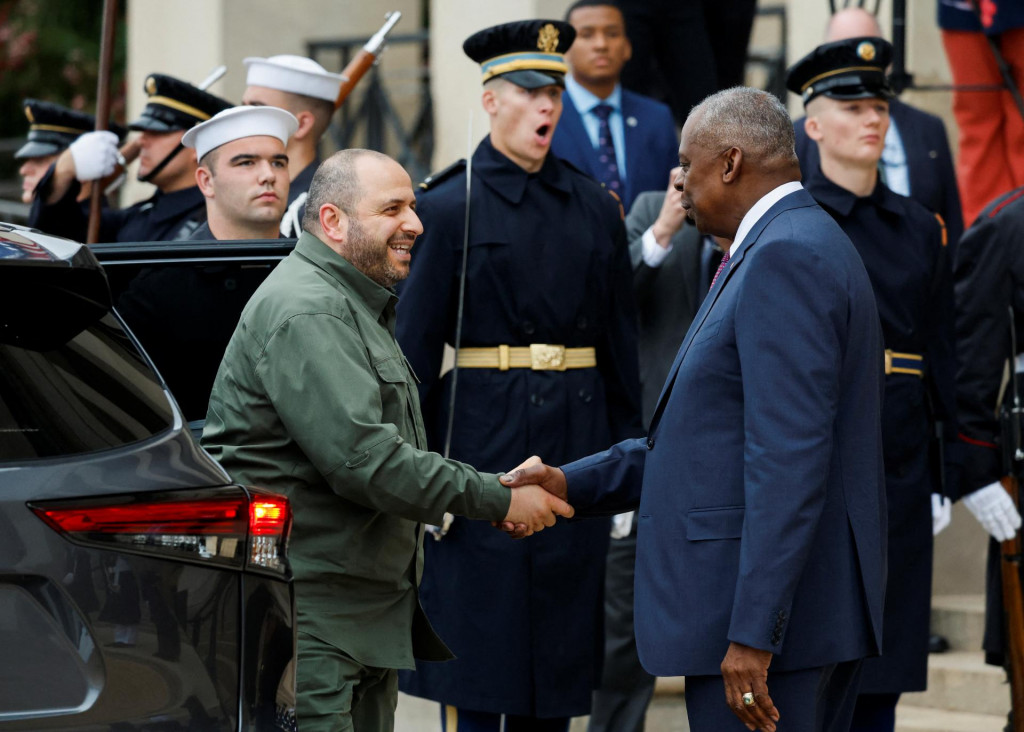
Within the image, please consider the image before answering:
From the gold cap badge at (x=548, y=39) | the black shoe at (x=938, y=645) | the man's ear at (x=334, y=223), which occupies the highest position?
the gold cap badge at (x=548, y=39)

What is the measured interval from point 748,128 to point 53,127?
5025 mm

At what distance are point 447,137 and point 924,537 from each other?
4592 millimetres

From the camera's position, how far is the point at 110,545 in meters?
2.95

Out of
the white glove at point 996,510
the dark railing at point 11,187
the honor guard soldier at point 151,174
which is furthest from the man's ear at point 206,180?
the dark railing at point 11,187

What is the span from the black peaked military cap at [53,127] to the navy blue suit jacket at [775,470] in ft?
16.0

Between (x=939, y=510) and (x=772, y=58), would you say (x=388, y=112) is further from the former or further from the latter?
(x=939, y=510)

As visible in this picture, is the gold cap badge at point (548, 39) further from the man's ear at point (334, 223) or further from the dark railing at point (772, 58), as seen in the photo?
the dark railing at point (772, 58)

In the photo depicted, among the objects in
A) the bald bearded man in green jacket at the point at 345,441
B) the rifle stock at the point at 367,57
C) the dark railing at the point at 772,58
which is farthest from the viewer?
the dark railing at the point at 772,58

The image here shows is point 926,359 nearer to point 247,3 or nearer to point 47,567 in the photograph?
point 47,567

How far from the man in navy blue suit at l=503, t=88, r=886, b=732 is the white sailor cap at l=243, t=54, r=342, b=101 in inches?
118

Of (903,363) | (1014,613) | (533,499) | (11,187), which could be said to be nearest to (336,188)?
(533,499)

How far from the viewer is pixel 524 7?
28.1 feet

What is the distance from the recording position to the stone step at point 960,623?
6820 mm

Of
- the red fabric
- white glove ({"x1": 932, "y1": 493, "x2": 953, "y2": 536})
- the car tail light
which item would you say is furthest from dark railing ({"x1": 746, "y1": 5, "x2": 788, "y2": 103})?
the car tail light
